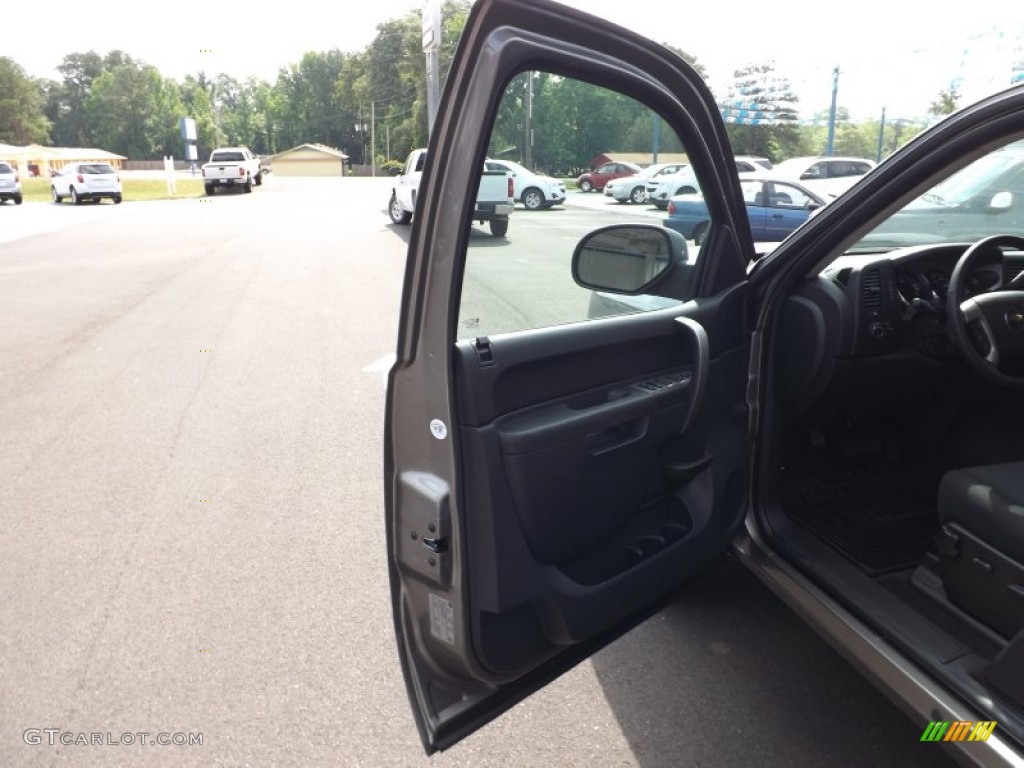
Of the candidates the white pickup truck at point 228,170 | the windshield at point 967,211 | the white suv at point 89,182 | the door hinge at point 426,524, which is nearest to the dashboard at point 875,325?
the windshield at point 967,211

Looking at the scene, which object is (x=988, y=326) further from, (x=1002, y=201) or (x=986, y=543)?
(x=986, y=543)

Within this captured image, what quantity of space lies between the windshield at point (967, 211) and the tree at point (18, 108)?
101 meters

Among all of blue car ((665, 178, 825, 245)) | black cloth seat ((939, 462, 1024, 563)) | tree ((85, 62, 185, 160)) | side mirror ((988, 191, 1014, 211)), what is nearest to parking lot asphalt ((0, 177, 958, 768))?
black cloth seat ((939, 462, 1024, 563))

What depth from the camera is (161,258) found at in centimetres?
1344

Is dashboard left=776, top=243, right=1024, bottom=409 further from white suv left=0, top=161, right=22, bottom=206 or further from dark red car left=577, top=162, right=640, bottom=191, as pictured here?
white suv left=0, top=161, right=22, bottom=206

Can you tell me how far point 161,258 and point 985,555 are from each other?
13823mm

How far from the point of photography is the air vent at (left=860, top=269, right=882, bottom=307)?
8.57ft

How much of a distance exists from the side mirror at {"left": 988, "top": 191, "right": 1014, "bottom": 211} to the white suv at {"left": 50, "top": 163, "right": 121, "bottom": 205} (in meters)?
30.7

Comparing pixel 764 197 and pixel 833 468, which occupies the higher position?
pixel 764 197

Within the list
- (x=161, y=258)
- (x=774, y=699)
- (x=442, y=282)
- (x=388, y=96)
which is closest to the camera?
(x=442, y=282)

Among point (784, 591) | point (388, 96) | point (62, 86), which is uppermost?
point (62, 86)

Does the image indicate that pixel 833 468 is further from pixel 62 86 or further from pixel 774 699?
pixel 62 86

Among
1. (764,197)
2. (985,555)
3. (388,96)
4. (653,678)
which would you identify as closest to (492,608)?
(653,678)

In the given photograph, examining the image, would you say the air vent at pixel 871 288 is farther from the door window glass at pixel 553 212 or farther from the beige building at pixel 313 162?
the beige building at pixel 313 162
